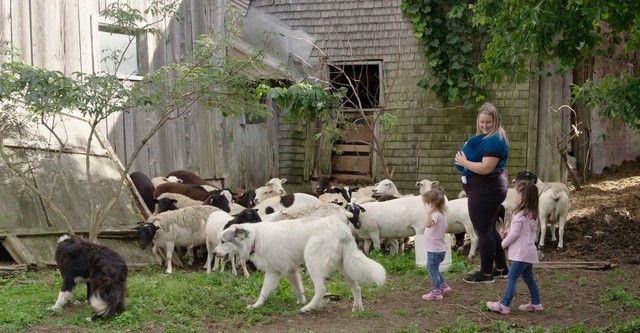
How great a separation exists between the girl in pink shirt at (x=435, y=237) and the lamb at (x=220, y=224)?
2.68 m

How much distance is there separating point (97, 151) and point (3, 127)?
2.08m

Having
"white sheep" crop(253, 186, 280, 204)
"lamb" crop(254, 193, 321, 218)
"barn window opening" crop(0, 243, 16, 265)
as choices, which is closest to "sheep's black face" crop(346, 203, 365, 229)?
"lamb" crop(254, 193, 321, 218)

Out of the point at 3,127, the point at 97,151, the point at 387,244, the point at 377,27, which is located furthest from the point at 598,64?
the point at 3,127

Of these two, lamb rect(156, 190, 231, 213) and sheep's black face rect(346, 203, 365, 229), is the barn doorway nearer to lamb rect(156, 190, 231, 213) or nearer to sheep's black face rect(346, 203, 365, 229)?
lamb rect(156, 190, 231, 213)

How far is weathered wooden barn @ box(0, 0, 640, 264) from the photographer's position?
1677cm

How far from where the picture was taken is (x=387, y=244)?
13.5m

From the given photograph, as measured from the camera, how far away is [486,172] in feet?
29.3

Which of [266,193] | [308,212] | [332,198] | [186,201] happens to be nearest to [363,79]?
[266,193]

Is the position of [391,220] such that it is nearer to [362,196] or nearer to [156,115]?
[362,196]

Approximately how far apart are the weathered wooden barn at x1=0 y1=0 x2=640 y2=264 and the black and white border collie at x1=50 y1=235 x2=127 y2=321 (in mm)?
7167

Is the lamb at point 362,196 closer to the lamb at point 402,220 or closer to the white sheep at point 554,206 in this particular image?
the lamb at point 402,220

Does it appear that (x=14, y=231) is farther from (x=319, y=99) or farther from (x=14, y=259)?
(x=319, y=99)

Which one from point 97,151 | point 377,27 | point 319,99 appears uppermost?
point 377,27

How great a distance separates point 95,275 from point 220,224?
10.3 feet
